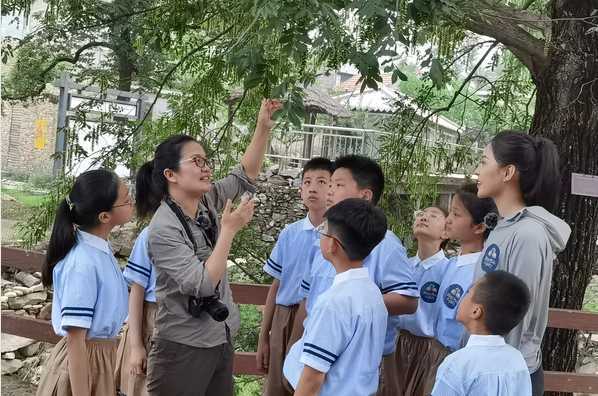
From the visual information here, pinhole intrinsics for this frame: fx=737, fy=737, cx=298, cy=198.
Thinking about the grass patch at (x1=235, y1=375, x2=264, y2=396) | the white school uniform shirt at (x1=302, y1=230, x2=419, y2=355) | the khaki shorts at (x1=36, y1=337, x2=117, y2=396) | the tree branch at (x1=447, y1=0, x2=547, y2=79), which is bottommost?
the grass patch at (x1=235, y1=375, x2=264, y2=396)

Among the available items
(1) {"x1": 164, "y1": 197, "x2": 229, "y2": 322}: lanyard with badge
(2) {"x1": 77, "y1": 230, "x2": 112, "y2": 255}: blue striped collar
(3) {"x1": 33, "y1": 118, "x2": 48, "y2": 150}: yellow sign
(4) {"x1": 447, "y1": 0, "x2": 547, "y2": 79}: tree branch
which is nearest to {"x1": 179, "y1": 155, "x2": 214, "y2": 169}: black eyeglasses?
(1) {"x1": 164, "y1": 197, "x2": 229, "y2": 322}: lanyard with badge

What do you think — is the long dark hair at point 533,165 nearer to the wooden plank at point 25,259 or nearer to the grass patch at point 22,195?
the wooden plank at point 25,259

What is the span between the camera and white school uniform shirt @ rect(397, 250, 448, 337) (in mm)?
2967

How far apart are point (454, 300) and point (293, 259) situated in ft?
2.53

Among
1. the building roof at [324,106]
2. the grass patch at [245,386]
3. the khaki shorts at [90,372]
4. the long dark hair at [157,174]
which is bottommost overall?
the grass patch at [245,386]

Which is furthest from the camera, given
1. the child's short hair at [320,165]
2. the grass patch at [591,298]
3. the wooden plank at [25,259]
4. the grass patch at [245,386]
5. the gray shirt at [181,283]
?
the grass patch at [591,298]

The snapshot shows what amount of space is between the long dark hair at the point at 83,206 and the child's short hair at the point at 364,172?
880 mm

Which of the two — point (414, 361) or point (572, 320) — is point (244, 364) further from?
point (572, 320)

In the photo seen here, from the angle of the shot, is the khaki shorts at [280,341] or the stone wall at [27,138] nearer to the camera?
the khaki shorts at [280,341]

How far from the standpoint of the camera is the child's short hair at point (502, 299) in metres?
2.04

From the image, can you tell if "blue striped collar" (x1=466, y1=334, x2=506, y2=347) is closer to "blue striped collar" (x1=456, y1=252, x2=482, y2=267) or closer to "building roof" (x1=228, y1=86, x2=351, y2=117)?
"blue striped collar" (x1=456, y1=252, x2=482, y2=267)

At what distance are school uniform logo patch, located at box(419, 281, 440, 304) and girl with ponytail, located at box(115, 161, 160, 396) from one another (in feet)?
3.52

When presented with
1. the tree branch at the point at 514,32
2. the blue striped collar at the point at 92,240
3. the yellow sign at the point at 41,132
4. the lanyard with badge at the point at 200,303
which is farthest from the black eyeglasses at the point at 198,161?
the yellow sign at the point at 41,132

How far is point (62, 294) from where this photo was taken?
7.96 feet
